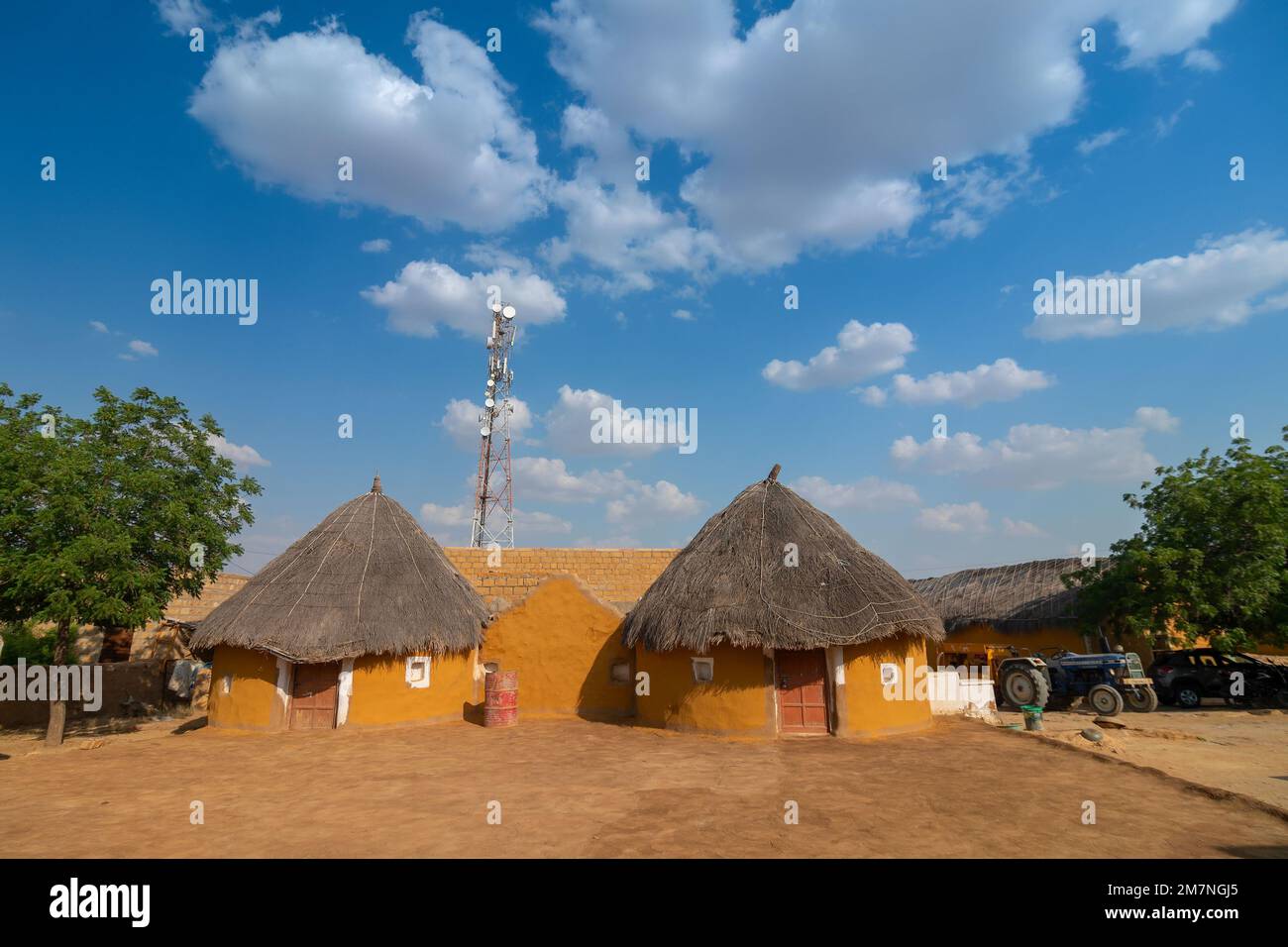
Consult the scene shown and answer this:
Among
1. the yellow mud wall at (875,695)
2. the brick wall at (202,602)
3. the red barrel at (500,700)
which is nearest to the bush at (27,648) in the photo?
the brick wall at (202,602)

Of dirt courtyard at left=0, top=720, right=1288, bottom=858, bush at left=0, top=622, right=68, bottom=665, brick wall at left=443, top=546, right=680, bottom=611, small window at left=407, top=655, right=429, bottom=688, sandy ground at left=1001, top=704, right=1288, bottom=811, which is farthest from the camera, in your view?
Answer: brick wall at left=443, top=546, right=680, bottom=611

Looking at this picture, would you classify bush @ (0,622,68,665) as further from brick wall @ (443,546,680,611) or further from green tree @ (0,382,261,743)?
brick wall @ (443,546,680,611)

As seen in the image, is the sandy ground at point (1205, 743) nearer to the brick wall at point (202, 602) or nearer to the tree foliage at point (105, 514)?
the tree foliage at point (105, 514)

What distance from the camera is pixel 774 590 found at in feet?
48.8

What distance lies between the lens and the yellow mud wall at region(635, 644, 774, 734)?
13.9 metres

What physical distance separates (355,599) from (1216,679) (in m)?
23.0

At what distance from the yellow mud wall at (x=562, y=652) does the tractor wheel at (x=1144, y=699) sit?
1340 centimetres

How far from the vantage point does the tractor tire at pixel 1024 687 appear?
16.4 meters

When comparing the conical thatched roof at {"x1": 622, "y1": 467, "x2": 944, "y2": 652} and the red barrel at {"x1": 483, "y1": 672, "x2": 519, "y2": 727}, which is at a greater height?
the conical thatched roof at {"x1": 622, "y1": 467, "x2": 944, "y2": 652}

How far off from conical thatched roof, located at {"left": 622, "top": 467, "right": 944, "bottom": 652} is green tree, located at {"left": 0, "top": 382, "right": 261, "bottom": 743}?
11205mm

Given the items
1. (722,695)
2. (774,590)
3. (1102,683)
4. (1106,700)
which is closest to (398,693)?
(722,695)

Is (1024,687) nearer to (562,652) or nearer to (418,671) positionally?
(562,652)

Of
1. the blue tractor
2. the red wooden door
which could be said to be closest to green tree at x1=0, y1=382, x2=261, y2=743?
the red wooden door
